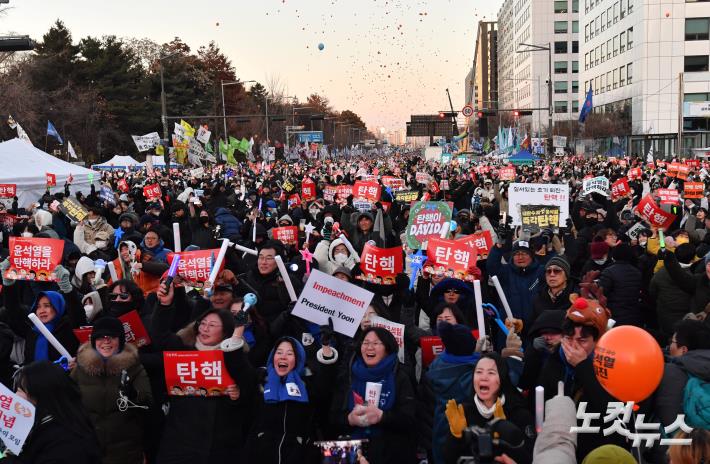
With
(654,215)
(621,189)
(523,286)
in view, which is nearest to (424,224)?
(523,286)

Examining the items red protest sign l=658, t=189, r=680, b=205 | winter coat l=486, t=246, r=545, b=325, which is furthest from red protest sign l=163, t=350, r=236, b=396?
red protest sign l=658, t=189, r=680, b=205

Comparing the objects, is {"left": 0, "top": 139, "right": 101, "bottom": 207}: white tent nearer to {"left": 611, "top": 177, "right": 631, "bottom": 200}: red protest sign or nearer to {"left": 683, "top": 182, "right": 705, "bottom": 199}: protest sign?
{"left": 611, "top": 177, "right": 631, "bottom": 200}: red protest sign

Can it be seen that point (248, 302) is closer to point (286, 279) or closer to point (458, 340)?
point (286, 279)

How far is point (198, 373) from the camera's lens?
16.1ft

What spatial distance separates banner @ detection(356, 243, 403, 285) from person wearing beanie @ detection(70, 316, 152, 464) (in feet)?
9.83

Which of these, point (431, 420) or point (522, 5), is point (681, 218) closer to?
point (431, 420)

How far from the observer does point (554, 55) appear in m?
118

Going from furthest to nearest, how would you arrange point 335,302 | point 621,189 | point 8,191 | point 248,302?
point 8,191 < point 621,189 < point 248,302 < point 335,302

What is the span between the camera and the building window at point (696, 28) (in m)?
63.4

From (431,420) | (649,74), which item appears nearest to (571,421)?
(431,420)

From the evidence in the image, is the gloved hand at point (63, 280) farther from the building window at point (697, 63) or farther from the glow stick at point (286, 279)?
the building window at point (697, 63)

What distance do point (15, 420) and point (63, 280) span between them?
126 inches

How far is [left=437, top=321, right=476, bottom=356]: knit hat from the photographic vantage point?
4977mm

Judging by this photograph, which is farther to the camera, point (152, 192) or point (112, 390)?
point (152, 192)
